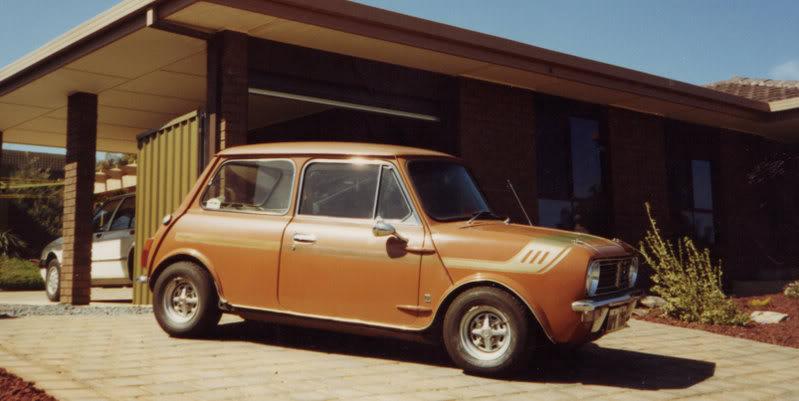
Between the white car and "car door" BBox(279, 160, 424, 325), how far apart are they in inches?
240

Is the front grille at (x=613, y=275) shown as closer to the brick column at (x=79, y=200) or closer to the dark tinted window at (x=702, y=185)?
the brick column at (x=79, y=200)

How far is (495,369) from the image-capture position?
16.6 feet

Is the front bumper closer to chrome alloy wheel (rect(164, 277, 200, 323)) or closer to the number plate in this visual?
the number plate

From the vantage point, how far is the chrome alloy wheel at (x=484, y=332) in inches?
202

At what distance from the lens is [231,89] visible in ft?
28.0

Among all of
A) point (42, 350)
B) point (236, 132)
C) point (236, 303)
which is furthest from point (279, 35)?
point (42, 350)

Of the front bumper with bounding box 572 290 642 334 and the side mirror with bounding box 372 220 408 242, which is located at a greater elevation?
the side mirror with bounding box 372 220 408 242

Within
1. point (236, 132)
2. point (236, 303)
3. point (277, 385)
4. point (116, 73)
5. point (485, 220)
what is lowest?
point (277, 385)

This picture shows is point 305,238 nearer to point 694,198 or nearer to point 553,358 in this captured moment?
point 553,358

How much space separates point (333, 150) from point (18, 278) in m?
14.7

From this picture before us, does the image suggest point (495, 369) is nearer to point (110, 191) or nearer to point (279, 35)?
point (279, 35)

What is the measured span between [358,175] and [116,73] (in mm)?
5895

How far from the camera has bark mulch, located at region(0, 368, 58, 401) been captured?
386 cm

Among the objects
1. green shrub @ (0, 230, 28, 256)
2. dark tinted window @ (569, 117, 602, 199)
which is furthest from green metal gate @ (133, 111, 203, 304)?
green shrub @ (0, 230, 28, 256)
